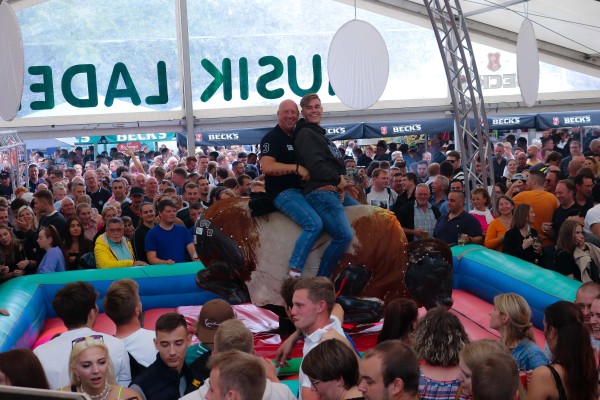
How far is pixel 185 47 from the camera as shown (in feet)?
53.1

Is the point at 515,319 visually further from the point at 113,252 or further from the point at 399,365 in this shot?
the point at 113,252

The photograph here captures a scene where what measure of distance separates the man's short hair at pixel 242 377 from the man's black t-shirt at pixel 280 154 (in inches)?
141

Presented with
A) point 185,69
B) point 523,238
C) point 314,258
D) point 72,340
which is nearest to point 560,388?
point 72,340

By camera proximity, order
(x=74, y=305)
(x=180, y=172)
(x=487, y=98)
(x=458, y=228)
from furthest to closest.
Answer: (x=487, y=98), (x=180, y=172), (x=458, y=228), (x=74, y=305)

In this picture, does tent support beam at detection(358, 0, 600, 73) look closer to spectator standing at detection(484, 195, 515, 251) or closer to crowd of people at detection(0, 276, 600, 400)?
spectator standing at detection(484, 195, 515, 251)

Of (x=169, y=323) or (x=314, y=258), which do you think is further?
(x=314, y=258)

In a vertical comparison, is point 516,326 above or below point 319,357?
below

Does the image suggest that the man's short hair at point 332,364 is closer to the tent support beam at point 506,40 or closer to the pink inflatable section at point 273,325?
the pink inflatable section at point 273,325

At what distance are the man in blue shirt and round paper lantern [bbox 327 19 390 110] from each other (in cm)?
448

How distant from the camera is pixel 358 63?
12.0 meters

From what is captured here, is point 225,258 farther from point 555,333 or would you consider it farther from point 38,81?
point 38,81

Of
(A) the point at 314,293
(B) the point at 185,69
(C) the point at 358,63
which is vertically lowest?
(A) the point at 314,293

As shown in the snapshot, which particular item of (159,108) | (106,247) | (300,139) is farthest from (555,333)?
(159,108)

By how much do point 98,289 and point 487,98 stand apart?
11.2 meters
